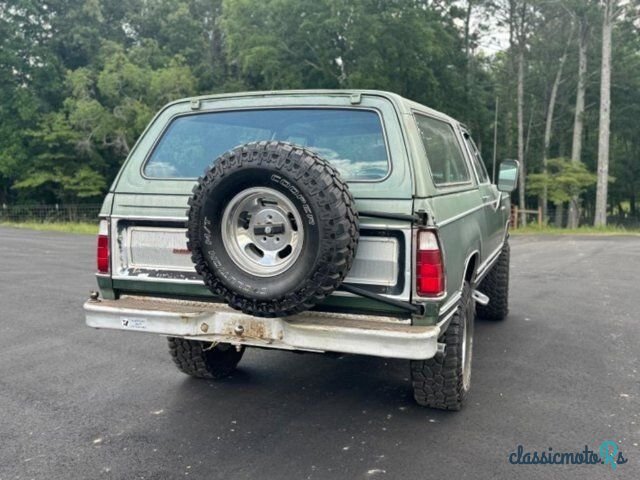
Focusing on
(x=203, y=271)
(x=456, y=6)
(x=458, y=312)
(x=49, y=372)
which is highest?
(x=456, y=6)

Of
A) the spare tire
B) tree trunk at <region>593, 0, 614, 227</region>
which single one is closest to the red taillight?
the spare tire

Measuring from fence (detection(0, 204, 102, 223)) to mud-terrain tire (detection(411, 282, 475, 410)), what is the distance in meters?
29.4

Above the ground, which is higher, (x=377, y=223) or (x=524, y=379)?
(x=377, y=223)

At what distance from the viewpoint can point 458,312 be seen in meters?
3.67

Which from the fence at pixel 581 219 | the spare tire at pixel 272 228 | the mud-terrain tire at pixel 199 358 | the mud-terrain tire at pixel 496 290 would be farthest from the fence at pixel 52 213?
the spare tire at pixel 272 228

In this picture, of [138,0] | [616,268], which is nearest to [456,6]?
[138,0]

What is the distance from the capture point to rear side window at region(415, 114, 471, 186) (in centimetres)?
371

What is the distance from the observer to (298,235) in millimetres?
3078

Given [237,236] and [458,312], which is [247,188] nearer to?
[237,236]

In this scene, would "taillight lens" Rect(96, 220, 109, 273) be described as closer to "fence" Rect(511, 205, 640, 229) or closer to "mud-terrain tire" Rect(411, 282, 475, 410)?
"mud-terrain tire" Rect(411, 282, 475, 410)

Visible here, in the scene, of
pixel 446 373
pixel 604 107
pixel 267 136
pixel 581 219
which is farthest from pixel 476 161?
pixel 581 219

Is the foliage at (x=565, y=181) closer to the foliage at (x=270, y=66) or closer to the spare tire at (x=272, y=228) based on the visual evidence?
the foliage at (x=270, y=66)

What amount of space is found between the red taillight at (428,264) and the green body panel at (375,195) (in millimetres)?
42

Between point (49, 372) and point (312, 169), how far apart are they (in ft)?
10.1
